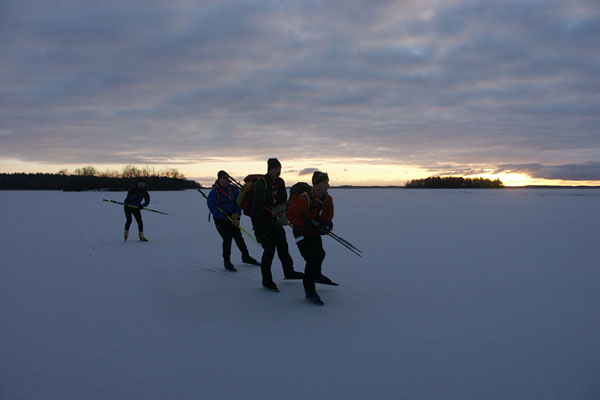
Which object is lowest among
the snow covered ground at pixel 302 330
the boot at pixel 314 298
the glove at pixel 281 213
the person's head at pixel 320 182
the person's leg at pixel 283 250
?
the snow covered ground at pixel 302 330

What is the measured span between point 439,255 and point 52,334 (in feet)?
21.5

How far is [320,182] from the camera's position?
15.8 feet

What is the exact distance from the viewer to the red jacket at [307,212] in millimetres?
4703

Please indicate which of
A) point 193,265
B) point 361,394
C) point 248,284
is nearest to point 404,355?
point 361,394

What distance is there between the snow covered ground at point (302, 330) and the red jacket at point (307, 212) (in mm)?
932

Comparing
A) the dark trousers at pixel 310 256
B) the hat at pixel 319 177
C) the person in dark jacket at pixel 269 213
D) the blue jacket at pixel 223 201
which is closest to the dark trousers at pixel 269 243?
the person in dark jacket at pixel 269 213

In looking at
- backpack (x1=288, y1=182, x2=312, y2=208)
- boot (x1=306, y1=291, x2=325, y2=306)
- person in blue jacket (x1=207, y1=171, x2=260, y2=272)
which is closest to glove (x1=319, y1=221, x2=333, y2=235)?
backpack (x1=288, y1=182, x2=312, y2=208)

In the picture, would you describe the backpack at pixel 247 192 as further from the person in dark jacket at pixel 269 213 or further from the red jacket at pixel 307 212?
the red jacket at pixel 307 212

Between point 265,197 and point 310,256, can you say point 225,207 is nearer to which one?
point 265,197

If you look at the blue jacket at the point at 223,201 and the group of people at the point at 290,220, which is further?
the blue jacket at the point at 223,201

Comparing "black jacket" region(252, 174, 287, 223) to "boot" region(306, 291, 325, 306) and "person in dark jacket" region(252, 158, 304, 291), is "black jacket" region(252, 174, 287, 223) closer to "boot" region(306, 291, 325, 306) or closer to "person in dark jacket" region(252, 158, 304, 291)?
"person in dark jacket" region(252, 158, 304, 291)

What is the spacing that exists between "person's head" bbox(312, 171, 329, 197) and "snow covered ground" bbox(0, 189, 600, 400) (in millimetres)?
1352

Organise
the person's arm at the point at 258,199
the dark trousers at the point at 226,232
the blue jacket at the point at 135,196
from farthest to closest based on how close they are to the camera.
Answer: the blue jacket at the point at 135,196 → the dark trousers at the point at 226,232 → the person's arm at the point at 258,199

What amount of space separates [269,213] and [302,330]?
1.81 m
